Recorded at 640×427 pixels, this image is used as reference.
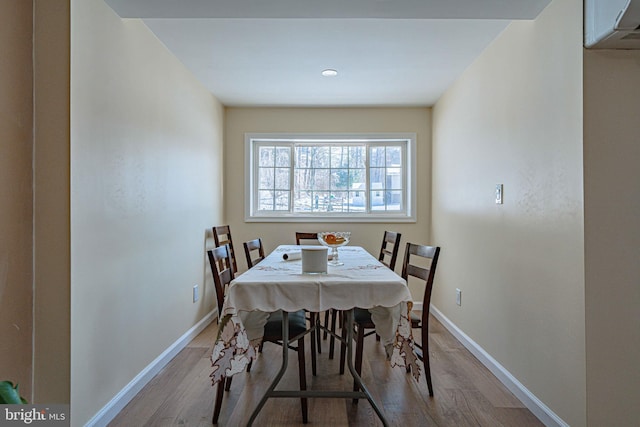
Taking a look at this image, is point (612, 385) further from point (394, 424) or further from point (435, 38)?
point (435, 38)

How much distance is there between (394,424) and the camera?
195cm

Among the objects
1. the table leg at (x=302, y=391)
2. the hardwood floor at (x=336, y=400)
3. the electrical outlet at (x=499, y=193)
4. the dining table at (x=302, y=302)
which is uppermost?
the electrical outlet at (x=499, y=193)

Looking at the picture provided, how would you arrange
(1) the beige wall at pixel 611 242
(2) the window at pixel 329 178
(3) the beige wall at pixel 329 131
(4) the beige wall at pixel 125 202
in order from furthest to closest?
(2) the window at pixel 329 178
(3) the beige wall at pixel 329 131
(4) the beige wall at pixel 125 202
(1) the beige wall at pixel 611 242

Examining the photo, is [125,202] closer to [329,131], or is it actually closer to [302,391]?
[302,391]

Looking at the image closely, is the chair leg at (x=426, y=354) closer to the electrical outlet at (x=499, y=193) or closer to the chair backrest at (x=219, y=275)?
the electrical outlet at (x=499, y=193)

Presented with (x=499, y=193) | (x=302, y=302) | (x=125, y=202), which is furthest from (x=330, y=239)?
(x=125, y=202)

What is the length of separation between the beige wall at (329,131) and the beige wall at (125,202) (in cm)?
100

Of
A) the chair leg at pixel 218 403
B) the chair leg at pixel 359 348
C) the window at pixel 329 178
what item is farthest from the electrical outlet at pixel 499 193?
the chair leg at pixel 218 403

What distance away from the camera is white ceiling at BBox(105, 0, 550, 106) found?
1.98m

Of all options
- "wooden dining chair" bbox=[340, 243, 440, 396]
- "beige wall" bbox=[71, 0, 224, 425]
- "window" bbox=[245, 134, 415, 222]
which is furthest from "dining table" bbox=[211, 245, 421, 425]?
"window" bbox=[245, 134, 415, 222]

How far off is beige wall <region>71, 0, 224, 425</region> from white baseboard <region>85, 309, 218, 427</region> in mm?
36

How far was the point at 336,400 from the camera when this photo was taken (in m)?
2.19

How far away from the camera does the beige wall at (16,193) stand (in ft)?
5.02

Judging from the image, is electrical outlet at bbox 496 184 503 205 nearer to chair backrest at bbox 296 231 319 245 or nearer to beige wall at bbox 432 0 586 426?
beige wall at bbox 432 0 586 426
